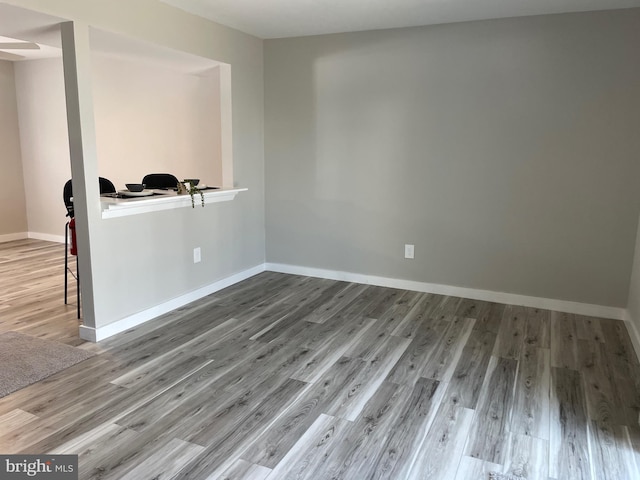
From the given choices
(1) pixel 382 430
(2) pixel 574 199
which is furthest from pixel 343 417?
(2) pixel 574 199

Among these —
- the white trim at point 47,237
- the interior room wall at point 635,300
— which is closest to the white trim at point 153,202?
the interior room wall at point 635,300

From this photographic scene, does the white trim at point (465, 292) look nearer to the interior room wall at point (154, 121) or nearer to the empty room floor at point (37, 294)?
the interior room wall at point (154, 121)

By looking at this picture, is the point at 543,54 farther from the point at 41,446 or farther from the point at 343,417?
the point at 41,446

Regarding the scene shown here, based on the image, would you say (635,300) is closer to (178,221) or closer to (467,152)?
(467,152)

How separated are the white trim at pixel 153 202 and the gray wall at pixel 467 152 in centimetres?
77

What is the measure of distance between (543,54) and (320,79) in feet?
6.04

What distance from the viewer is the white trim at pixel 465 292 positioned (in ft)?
12.1

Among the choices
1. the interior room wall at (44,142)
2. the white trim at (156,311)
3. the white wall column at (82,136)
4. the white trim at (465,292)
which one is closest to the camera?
the white wall column at (82,136)

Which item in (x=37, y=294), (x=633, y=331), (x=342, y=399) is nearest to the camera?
(x=342, y=399)

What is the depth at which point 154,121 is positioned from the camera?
512 cm

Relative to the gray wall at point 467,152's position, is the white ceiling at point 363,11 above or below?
above

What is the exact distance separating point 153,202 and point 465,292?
2.63 meters

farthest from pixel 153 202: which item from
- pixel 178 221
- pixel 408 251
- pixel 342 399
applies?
pixel 408 251

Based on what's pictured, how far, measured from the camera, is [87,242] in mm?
3006
